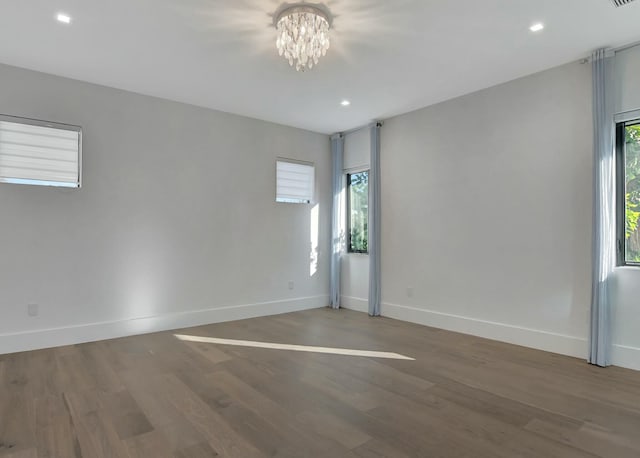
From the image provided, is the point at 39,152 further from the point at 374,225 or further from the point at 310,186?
the point at 374,225

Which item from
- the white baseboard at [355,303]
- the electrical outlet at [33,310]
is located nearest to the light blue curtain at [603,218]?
the white baseboard at [355,303]

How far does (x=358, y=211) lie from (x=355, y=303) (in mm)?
1511

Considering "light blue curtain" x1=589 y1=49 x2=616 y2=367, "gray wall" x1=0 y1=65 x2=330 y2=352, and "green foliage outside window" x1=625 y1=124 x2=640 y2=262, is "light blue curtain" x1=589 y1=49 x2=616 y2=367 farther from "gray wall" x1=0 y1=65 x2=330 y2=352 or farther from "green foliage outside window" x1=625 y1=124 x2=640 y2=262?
"gray wall" x1=0 y1=65 x2=330 y2=352

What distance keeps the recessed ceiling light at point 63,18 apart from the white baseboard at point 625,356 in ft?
17.8

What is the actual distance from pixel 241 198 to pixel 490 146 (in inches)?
131

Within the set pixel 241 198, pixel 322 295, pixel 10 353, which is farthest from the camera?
pixel 322 295

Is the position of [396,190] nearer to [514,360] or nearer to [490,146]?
[490,146]

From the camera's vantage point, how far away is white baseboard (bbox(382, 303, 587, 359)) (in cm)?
361

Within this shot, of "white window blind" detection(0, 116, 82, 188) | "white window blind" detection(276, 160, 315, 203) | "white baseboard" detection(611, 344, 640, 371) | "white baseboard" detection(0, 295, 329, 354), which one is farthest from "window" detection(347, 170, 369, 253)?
"white window blind" detection(0, 116, 82, 188)

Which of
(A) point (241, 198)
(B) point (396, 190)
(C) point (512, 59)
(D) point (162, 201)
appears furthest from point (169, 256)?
(C) point (512, 59)

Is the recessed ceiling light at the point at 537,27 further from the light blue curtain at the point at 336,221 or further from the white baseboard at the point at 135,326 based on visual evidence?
the white baseboard at the point at 135,326

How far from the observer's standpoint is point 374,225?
5492 mm

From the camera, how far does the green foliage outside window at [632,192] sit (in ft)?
11.0

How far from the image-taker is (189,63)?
3.66 m
